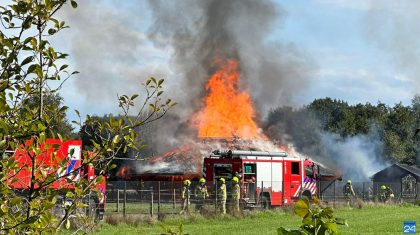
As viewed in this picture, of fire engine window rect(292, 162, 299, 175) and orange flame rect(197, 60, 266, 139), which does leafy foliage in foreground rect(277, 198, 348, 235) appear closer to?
fire engine window rect(292, 162, 299, 175)

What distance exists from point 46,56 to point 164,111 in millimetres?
866

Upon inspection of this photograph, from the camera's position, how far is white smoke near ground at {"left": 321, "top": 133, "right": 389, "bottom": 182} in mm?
68062

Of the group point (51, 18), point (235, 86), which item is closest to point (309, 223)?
point (51, 18)

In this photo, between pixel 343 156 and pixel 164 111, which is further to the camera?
pixel 343 156

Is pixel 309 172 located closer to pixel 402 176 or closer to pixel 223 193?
pixel 223 193

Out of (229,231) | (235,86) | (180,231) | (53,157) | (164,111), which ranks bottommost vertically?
(229,231)

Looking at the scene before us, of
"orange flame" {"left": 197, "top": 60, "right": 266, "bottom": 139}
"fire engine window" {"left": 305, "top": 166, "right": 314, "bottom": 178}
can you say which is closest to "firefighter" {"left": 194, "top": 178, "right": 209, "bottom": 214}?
"fire engine window" {"left": 305, "top": 166, "right": 314, "bottom": 178}

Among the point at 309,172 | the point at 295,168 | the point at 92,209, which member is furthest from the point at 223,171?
the point at 92,209

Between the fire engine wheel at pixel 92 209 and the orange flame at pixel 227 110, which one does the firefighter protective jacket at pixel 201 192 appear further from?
the orange flame at pixel 227 110

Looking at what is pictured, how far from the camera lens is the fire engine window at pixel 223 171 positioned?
99.8 feet

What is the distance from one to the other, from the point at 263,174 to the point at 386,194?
1124 cm

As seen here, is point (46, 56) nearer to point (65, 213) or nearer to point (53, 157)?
→ point (53, 157)

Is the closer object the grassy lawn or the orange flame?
the grassy lawn

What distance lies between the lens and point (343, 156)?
69.4m
